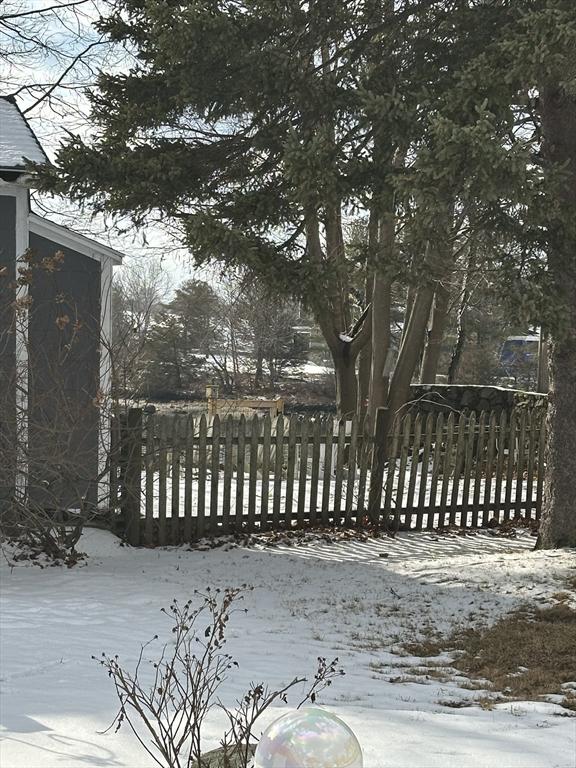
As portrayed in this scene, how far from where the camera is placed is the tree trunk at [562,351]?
8.42m

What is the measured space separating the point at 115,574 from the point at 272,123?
4774 mm

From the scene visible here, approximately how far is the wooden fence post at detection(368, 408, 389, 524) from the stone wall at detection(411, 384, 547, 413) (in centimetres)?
663

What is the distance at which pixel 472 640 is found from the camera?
6.37 metres

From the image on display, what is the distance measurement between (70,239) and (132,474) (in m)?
2.72

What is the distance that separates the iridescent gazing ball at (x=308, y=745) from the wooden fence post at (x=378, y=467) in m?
8.59

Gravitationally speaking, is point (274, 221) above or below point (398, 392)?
above

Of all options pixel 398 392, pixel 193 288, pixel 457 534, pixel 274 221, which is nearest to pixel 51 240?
pixel 274 221

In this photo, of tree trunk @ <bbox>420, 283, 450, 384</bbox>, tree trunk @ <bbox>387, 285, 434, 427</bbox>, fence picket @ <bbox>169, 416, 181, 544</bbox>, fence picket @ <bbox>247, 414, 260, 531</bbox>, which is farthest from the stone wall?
fence picket @ <bbox>169, 416, 181, 544</bbox>

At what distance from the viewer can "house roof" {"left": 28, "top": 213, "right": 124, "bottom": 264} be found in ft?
31.7

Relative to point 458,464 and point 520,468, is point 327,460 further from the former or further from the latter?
point 520,468

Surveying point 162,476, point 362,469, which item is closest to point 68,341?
point 162,476

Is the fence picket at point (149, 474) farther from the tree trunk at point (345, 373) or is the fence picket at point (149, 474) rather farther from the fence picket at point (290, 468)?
the tree trunk at point (345, 373)

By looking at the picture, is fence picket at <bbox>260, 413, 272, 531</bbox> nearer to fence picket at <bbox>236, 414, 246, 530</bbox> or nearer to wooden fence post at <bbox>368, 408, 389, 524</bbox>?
fence picket at <bbox>236, 414, 246, 530</bbox>

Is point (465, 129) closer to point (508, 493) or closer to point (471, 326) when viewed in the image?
point (508, 493)
